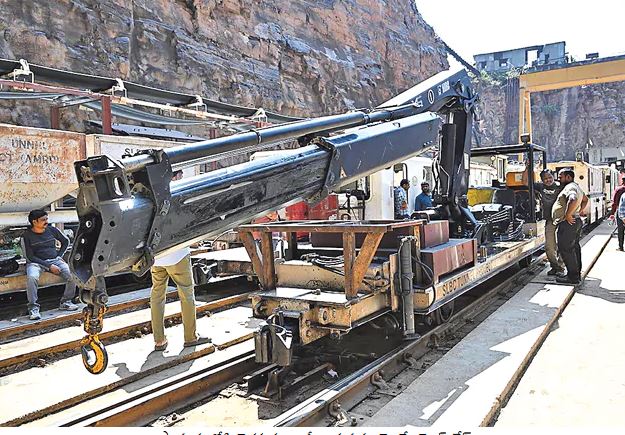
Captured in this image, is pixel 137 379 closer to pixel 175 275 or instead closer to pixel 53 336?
pixel 175 275

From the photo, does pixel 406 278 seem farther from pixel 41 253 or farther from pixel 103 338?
pixel 41 253

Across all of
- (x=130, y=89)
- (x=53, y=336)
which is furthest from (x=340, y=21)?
(x=53, y=336)

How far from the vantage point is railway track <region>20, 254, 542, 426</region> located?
3771mm

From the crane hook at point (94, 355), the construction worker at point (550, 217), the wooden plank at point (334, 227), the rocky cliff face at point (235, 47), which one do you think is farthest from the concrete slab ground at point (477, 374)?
the rocky cliff face at point (235, 47)

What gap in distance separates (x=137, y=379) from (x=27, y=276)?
280 cm

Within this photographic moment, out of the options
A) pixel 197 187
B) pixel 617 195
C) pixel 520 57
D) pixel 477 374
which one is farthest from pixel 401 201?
pixel 520 57

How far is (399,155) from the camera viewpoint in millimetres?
5086

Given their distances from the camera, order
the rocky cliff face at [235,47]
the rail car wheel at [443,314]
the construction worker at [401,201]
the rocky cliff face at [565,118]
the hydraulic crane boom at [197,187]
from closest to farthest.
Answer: the hydraulic crane boom at [197,187] → the rail car wheel at [443,314] → the construction worker at [401,201] → the rocky cliff face at [235,47] → the rocky cliff face at [565,118]

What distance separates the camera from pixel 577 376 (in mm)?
4594

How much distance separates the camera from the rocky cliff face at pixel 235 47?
18.0 metres

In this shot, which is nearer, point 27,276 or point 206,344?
point 206,344

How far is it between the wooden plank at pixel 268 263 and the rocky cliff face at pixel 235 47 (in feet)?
45.5

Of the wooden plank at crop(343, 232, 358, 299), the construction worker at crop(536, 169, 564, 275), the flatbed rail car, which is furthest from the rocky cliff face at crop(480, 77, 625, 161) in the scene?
the wooden plank at crop(343, 232, 358, 299)

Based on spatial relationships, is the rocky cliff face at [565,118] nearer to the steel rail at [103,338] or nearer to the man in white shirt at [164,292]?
the steel rail at [103,338]
